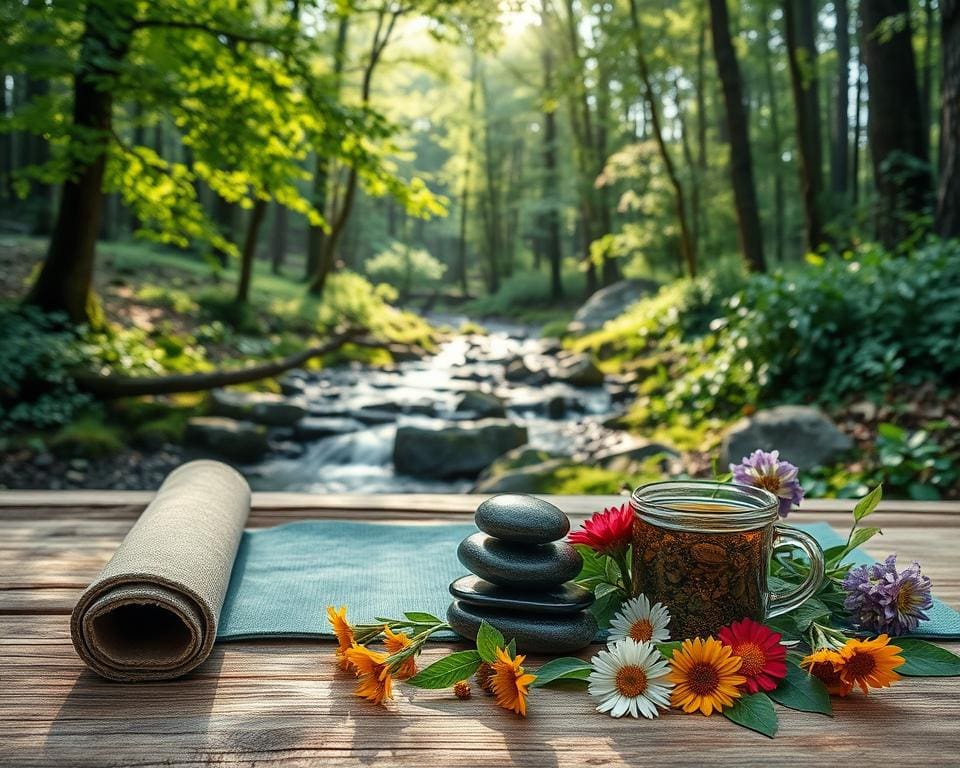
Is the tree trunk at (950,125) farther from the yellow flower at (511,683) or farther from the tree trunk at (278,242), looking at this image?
the tree trunk at (278,242)

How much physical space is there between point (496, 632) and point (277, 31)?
5.72 meters

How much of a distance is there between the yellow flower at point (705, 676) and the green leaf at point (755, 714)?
0.01 metres

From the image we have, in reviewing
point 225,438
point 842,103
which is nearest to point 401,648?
point 225,438

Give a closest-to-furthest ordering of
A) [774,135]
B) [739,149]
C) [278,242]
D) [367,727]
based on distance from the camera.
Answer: [367,727] < [739,149] < [774,135] < [278,242]

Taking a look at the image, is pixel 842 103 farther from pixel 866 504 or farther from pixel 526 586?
pixel 526 586

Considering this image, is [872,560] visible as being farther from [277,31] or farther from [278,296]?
Result: [278,296]

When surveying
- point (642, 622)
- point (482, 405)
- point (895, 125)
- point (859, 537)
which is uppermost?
point (895, 125)

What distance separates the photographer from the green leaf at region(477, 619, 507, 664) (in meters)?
1.11

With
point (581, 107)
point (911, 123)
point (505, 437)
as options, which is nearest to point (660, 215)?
point (581, 107)

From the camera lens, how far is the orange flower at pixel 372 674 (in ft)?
3.64

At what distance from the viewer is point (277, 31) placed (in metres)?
5.80

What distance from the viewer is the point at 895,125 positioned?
7.51m

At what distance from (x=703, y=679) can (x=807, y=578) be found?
0.27 m

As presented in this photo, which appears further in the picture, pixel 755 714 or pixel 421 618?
pixel 421 618
